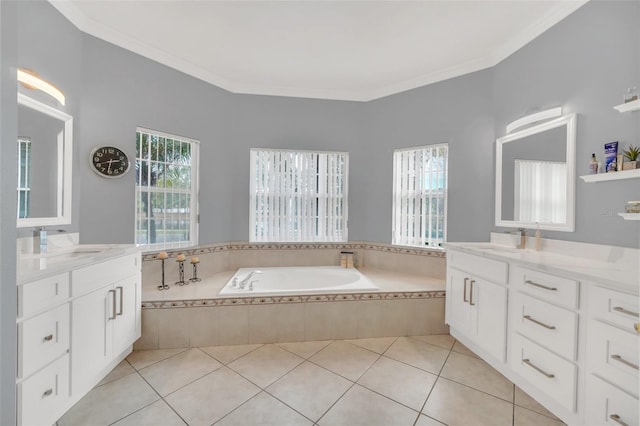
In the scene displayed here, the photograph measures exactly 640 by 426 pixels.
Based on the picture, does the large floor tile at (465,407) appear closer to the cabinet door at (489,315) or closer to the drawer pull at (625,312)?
the cabinet door at (489,315)

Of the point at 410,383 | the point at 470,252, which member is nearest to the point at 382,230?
the point at 470,252

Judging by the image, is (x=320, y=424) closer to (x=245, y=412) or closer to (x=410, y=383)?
(x=245, y=412)

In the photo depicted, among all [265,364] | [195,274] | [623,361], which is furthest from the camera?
[195,274]

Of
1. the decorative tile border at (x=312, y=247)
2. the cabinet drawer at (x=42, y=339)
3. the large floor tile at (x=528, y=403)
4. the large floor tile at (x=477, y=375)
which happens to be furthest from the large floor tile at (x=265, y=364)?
the large floor tile at (x=528, y=403)

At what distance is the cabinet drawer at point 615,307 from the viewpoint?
1132 mm

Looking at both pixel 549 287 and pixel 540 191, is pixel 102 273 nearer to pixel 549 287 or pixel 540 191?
pixel 549 287

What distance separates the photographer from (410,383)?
182 cm

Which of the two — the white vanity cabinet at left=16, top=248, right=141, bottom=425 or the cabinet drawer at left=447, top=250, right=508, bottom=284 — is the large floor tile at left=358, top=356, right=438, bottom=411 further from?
the white vanity cabinet at left=16, top=248, right=141, bottom=425

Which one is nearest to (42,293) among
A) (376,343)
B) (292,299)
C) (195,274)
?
(195,274)

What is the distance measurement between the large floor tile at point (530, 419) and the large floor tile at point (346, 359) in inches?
36.1

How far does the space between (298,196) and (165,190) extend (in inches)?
60.3

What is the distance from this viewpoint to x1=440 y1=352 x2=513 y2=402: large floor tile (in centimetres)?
176

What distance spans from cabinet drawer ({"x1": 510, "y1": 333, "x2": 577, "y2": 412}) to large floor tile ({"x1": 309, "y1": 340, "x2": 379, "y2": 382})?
3.20ft

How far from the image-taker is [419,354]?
2.19m
